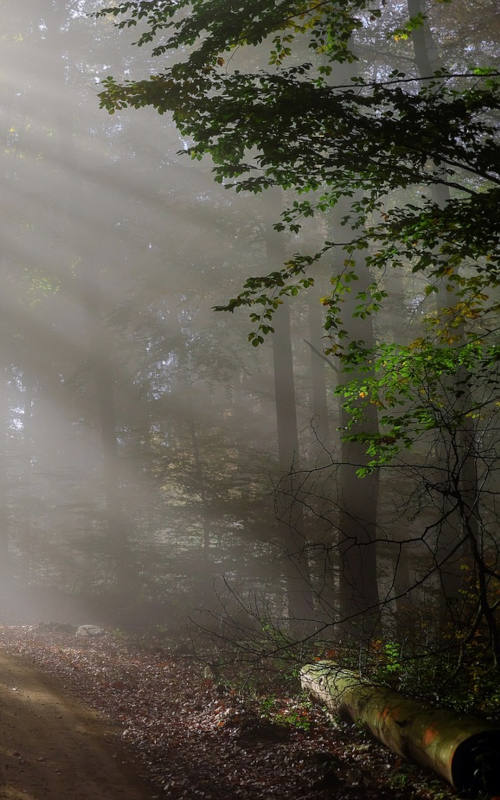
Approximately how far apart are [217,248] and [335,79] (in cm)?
725

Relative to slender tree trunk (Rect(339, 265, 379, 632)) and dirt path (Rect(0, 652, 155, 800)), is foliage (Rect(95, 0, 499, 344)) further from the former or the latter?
slender tree trunk (Rect(339, 265, 379, 632))

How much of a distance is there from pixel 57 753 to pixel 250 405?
2002 centimetres

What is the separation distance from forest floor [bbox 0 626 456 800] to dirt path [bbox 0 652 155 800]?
14 mm

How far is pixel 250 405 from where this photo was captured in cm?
2692

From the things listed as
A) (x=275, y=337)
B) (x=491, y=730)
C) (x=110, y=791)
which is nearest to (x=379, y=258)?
(x=491, y=730)

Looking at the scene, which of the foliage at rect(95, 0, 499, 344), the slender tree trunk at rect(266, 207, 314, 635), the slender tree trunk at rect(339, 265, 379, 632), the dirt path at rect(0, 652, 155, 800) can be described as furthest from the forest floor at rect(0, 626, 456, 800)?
the foliage at rect(95, 0, 499, 344)

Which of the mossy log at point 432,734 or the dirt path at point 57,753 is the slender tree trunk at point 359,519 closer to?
the mossy log at point 432,734

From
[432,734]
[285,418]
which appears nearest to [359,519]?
[285,418]

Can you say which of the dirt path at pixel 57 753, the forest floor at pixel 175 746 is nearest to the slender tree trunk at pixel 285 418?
the forest floor at pixel 175 746

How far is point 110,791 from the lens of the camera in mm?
6605

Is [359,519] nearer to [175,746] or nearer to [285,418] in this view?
[175,746]

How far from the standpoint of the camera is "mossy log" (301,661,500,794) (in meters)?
5.57

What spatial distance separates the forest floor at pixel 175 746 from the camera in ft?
21.1

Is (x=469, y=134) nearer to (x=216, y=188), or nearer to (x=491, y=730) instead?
(x=491, y=730)
